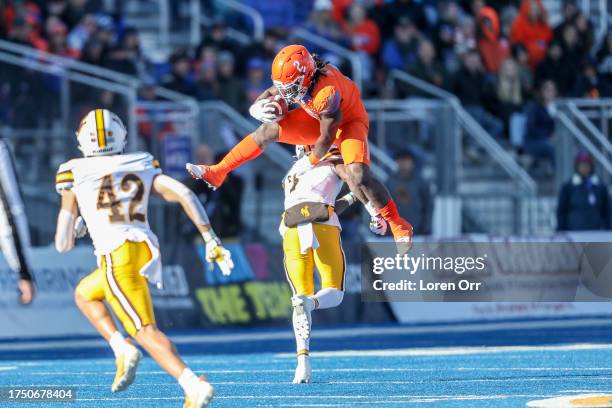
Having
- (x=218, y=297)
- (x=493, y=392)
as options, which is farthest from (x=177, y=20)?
(x=493, y=392)

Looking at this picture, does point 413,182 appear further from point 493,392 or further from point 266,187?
point 493,392

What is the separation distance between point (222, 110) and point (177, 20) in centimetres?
573

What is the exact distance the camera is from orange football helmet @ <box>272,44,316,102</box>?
11.9 m

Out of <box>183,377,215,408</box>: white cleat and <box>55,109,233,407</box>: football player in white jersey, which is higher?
<box>55,109,233,407</box>: football player in white jersey

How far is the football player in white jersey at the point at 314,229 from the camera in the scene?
12477 millimetres

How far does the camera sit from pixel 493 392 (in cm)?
1092

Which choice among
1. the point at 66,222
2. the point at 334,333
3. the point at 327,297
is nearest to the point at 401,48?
the point at 334,333

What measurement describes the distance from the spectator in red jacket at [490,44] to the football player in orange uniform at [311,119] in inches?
445

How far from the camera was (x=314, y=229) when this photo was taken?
12523 mm

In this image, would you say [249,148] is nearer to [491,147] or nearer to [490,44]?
[491,147]

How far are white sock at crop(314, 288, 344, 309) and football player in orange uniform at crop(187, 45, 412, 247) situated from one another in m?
0.82

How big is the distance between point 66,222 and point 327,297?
293cm

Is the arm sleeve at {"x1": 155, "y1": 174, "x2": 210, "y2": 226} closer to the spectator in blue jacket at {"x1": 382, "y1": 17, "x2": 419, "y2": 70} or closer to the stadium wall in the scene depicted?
the stadium wall

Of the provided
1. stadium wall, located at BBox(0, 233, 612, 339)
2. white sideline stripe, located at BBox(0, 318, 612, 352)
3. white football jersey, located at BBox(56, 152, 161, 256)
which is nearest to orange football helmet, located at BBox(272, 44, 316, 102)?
white football jersey, located at BBox(56, 152, 161, 256)
